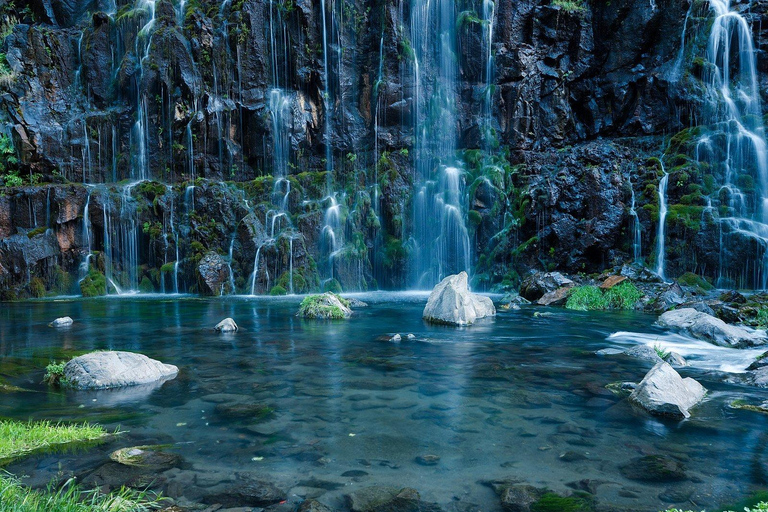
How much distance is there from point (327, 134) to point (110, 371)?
28225mm

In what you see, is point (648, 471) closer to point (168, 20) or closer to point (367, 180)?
point (367, 180)

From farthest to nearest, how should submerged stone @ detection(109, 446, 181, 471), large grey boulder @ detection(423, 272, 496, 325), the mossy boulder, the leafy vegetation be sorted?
the leafy vegetation, the mossy boulder, large grey boulder @ detection(423, 272, 496, 325), submerged stone @ detection(109, 446, 181, 471)

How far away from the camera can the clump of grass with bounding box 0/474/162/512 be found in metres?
2.84

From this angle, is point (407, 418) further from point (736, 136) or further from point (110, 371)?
point (736, 136)

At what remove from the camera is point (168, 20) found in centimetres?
3372

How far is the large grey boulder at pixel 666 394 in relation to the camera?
571 cm

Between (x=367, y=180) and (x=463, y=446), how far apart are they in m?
26.5

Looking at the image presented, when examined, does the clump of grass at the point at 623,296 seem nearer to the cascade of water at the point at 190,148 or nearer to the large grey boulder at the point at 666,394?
the large grey boulder at the point at 666,394

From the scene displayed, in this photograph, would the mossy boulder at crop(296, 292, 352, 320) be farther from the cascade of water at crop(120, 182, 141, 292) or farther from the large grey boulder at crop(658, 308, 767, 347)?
the cascade of water at crop(120, 182, 141, 292)

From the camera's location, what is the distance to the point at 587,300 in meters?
17.8

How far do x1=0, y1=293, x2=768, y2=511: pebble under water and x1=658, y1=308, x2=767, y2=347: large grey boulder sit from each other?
55 cm

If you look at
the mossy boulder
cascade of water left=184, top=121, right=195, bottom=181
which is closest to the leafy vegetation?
cascade of water left=184, top=121, right=195, bottom=181

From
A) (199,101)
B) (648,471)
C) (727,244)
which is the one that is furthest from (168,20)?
(648,471)

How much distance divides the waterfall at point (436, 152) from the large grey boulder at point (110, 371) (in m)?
20.4
